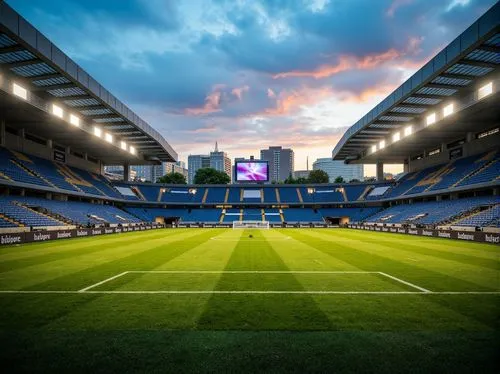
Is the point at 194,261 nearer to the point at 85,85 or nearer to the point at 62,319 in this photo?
the point at 62,319

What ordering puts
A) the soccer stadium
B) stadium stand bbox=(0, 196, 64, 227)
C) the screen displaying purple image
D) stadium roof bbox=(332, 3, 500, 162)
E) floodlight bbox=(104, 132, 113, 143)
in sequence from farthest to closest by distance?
the screen displaying purple image < floodlight bbox=(104, 132, 113, 143) < stadium stand bbox=(0, 196, 64, 227) < stadium roof bbox=(332, 3, 500, 162) < the soccer stadium

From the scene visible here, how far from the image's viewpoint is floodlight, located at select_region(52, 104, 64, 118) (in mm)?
33903

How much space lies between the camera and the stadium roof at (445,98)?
23.0m

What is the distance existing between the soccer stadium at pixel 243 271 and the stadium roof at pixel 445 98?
199 millimetres

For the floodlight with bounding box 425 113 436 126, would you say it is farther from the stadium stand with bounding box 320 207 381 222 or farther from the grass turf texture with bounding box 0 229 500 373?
the stadium stand with bounding box 320 207 381 222

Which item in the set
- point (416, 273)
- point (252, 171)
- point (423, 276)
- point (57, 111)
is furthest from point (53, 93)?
point (252, 171)

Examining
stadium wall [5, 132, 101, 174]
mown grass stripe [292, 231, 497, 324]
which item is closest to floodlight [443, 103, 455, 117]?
mown grass stripe [292, 231, 497, 324]

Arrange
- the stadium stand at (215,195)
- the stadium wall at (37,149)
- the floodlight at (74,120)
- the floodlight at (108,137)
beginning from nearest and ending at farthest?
the floodlight at (74,120) → the stadium wall at (37,149) → the floodlight at (108,137) → the stadium stand at (215,195)

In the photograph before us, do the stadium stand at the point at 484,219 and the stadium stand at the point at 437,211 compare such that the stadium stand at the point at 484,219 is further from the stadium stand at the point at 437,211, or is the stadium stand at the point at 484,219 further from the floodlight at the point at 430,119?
the floodlight at the point at 430,119

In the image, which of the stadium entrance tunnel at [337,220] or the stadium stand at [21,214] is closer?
the stadium stand at [21,214]

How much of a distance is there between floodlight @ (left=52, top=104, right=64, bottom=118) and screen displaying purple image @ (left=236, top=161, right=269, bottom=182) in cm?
4128

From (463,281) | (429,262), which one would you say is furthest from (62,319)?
(429,262)

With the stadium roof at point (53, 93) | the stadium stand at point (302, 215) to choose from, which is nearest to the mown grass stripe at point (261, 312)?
the stadium roof at point (53, 93)

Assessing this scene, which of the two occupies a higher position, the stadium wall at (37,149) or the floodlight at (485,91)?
the floodlight at (485,91)
